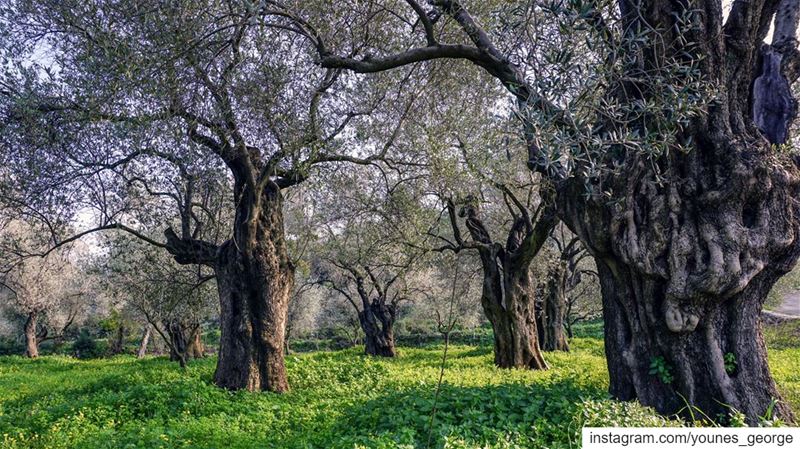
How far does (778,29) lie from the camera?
7.36 metres

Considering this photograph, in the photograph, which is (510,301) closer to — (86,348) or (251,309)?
(251,309)

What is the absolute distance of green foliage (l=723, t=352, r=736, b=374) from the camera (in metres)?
6.42

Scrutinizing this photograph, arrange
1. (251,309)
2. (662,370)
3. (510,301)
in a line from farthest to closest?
(510,301) → (251,309) → (662,370)

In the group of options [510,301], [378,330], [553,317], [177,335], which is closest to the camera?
[510,301]

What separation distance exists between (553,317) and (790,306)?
23126 mm

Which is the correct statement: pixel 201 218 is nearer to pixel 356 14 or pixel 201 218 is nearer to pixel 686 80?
pixel 356 14

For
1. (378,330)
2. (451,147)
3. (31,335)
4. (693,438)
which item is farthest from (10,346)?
(693,438)

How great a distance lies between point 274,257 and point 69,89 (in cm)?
567

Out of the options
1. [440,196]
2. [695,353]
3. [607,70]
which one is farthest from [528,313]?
Result: [607,70]

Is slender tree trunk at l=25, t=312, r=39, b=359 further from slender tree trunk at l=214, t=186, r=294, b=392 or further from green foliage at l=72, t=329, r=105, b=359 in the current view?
slender tree trunk at l=214, t=186, r=294, b=392

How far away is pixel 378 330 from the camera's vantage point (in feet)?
90.1

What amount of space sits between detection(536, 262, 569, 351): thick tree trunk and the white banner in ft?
66.0

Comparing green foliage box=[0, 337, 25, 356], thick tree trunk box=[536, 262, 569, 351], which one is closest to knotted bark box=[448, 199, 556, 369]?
thick tree trunk box=[536, 262, 569, 351]

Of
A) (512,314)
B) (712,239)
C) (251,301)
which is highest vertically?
(712,239)
